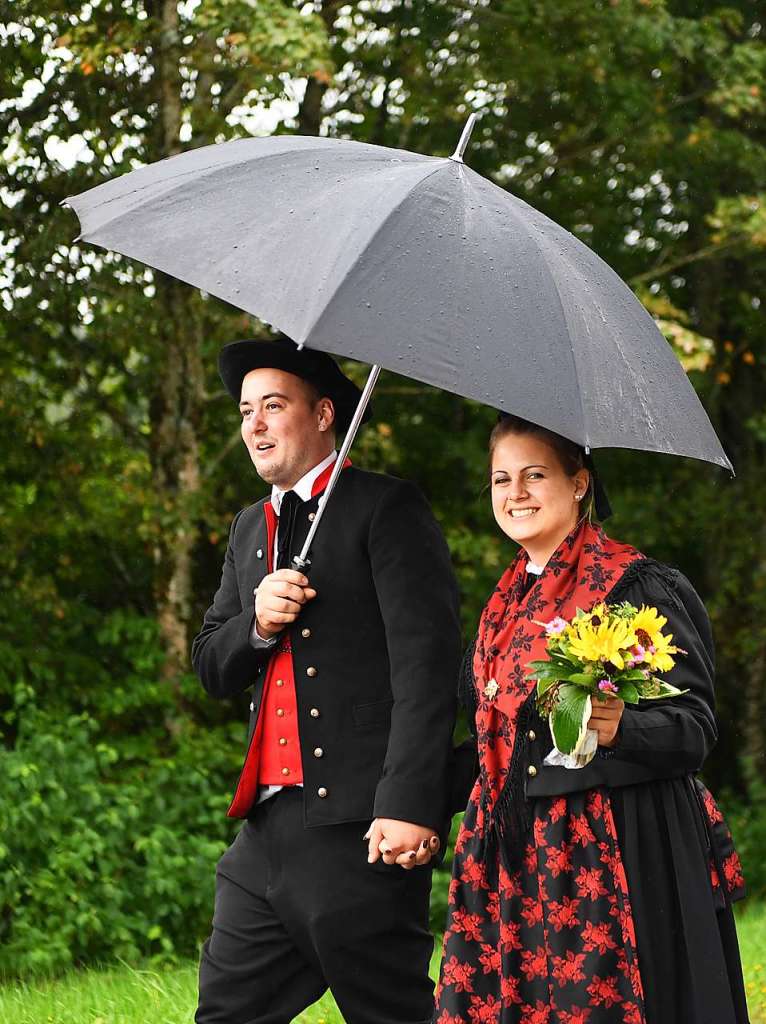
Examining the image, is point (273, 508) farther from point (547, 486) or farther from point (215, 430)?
point (215, 430)

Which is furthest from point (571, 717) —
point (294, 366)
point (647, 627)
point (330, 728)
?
point (294, 366)

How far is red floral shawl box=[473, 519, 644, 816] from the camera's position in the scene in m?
3.29

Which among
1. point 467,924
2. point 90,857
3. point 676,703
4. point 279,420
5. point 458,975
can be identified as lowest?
point 90,857

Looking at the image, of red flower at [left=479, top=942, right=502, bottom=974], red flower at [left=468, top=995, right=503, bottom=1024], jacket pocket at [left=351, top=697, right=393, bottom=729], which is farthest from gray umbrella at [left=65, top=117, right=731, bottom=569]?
red flower at [left=468, top=995, right=503, bottom=1024]

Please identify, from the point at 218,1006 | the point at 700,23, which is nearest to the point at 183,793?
the point at 218,1006

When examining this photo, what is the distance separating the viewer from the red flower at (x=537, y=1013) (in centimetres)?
318

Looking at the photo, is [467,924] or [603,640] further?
[467,924]

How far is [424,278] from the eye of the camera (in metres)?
3.04

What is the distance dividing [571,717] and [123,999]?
3.02m

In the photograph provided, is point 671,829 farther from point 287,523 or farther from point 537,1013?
point 287,523

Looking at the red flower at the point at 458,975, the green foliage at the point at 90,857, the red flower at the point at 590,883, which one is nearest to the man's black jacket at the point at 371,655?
the red flower at the point at 458,975

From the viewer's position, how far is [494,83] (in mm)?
9984

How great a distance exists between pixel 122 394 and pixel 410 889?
5922 mm

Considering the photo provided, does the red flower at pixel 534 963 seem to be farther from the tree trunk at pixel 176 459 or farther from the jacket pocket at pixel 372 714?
the tree trunk at pixel 176 459
